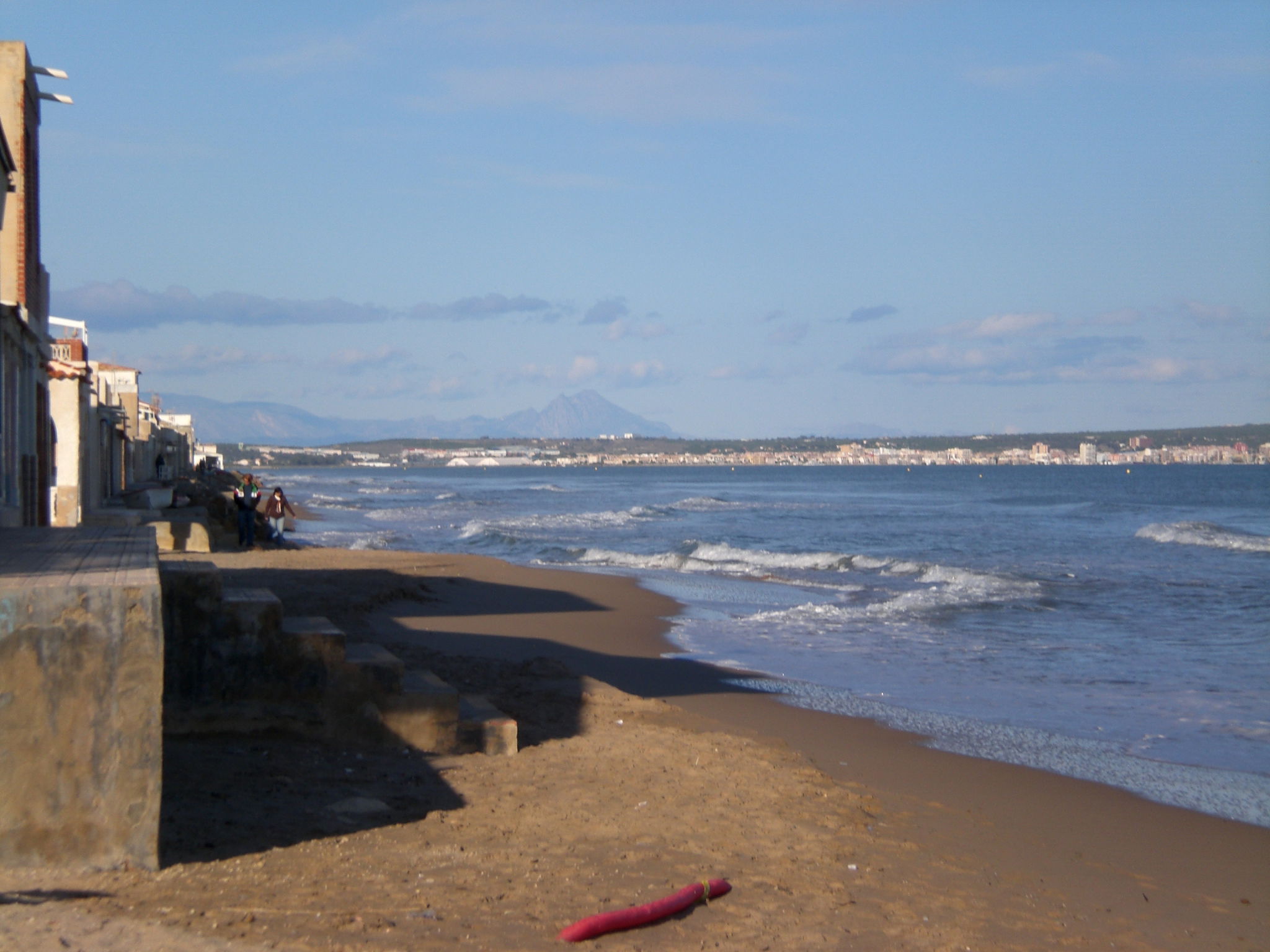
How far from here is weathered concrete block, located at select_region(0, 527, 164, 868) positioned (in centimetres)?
414

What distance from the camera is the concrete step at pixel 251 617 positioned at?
6504mm

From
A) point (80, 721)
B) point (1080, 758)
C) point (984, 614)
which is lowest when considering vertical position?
point (984, 614)

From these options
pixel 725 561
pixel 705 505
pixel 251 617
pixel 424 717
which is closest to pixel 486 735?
pixel 424 717

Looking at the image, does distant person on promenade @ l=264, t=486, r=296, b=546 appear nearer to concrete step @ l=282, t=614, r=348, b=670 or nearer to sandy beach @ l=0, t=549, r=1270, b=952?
sandy beach @ l=0, t=549, r=1270, b=952

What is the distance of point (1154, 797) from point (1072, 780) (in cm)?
54

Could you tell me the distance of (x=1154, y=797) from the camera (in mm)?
7336

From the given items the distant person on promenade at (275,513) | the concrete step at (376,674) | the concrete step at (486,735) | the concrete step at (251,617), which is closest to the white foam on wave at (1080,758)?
the concrete step at (486,735)

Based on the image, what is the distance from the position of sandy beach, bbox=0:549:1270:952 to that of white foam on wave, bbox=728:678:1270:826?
33cm

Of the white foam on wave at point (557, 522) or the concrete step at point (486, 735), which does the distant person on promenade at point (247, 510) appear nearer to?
the white foam on wave at point (557, 522)

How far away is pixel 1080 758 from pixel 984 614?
8.56 metres

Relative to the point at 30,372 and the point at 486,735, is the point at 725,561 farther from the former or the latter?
the point at 486,735

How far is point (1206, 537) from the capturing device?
36.1 meters

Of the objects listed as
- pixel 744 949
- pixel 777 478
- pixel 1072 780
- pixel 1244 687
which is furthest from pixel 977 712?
pixel 777 478

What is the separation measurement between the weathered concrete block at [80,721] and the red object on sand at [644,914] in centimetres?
171
